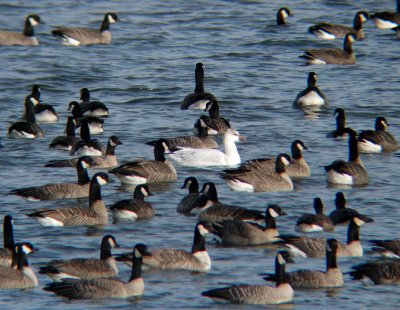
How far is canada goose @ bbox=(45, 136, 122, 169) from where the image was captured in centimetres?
2448

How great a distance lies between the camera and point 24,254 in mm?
16891

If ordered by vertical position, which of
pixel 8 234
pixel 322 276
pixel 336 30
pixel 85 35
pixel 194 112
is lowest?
pixel 194 112

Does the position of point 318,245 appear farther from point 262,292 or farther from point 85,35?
point 85,35

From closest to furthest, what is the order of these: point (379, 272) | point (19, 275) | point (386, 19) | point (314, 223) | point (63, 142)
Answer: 1. point (19, 275)
2. point (379, 272)
3. point (314, 223)
4. point (63, 142)
5. point (386, 19)

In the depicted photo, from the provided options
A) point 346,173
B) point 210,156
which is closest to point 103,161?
point 210,156

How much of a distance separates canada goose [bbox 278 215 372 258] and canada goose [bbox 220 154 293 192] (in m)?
4.09

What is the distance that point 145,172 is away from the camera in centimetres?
2336

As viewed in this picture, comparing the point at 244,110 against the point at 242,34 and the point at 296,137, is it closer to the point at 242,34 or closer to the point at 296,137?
the point at 296,137

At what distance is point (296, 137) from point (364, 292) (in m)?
10.9

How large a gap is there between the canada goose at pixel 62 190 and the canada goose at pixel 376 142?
665 centimetres

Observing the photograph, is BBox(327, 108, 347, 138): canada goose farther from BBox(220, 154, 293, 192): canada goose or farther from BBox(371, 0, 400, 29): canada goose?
BBox(371, 0, 400, 29): canada goose

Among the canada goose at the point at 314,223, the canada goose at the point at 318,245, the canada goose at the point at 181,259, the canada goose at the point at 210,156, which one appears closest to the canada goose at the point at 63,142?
the canada goose at the point at 210,156

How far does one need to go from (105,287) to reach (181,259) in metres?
1.65

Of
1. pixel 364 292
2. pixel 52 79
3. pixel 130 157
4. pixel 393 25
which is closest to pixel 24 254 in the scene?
pixel 364 292
